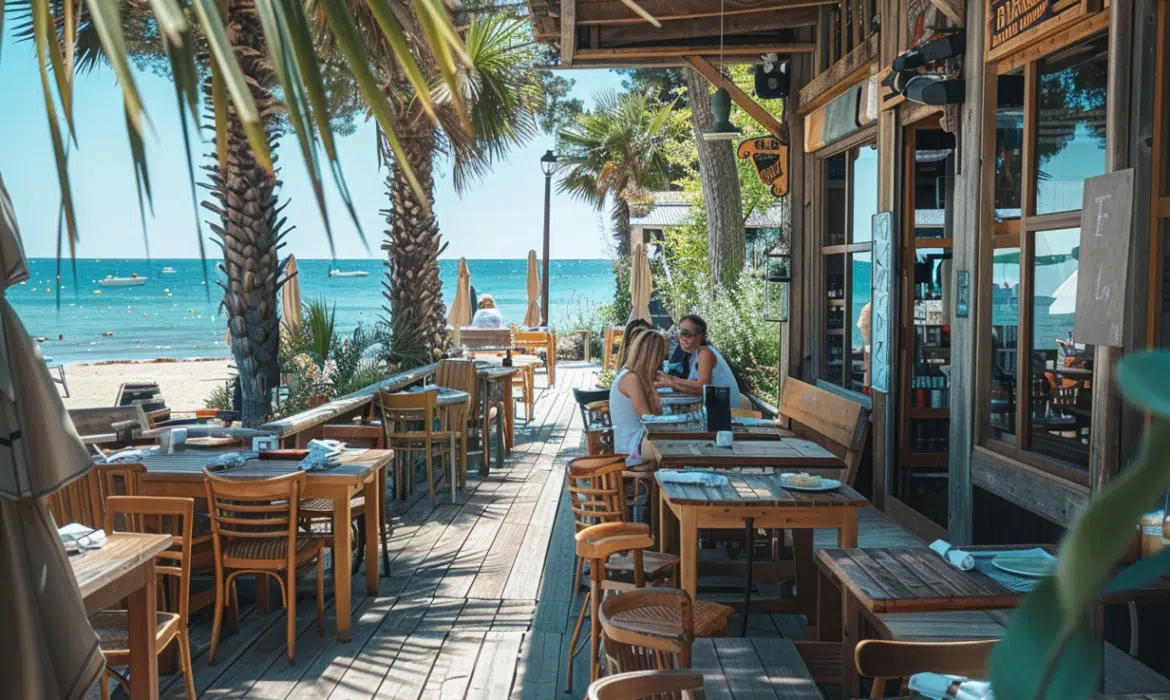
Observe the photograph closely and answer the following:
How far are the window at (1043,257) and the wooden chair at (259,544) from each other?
3.33 meters

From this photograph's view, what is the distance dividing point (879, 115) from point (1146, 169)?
308 cm

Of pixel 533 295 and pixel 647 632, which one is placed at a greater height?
pixel 533 295

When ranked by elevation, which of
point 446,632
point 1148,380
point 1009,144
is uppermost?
point 1009,144

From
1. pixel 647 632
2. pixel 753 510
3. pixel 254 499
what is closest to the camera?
pixel 647 632

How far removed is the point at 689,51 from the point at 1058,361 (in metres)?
4.95

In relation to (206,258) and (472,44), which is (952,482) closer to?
(206,258)

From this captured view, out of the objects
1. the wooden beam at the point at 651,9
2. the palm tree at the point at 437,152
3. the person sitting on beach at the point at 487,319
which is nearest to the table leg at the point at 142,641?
the wooden beam at the point at 651,9

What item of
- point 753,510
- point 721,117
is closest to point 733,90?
point 721,117

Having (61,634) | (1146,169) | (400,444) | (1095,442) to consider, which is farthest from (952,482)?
(400,444)

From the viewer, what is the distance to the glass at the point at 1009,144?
4902 millimetres

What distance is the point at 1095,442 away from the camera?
3.91 meters

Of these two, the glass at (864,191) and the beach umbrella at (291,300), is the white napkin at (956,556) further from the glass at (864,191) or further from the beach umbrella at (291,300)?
the beach umbrella at (291,300)

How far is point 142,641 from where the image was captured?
12.6 feet

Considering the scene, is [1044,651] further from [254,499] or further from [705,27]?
[705,27]
